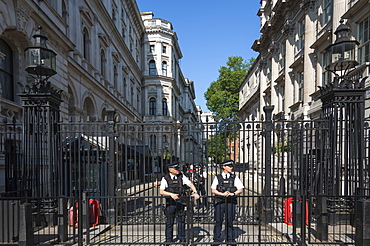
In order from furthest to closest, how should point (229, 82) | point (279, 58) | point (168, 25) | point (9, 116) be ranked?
1. point (168, 25)
2. point (229, 82)
3. point (279, 58)
4. point (9, 116)

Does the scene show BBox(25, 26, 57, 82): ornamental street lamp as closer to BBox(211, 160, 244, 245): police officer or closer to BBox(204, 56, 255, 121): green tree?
BBox(211, 160, 244, 245): police officer

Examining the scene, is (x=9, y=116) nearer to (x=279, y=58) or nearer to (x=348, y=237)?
(x=348, y=237)

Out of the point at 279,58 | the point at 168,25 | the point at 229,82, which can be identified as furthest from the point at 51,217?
the point at 168,25

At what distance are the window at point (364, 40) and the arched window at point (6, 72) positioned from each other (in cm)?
1406

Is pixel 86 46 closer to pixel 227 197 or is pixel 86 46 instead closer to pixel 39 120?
pixel 39 120

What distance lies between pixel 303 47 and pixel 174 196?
15.7m

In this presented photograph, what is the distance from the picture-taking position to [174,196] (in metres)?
5.64

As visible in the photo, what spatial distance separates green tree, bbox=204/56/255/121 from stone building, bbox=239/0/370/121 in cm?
1412

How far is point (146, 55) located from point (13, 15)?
35897mm

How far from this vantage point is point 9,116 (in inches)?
381

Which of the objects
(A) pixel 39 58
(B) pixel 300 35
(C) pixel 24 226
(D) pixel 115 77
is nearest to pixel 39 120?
(A) pixel 39 58

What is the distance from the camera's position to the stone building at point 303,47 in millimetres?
11961

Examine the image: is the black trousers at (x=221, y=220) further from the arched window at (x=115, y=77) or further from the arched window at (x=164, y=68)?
the arched window at (x=164, y=68)

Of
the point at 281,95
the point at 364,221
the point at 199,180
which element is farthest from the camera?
the point at 281,95
